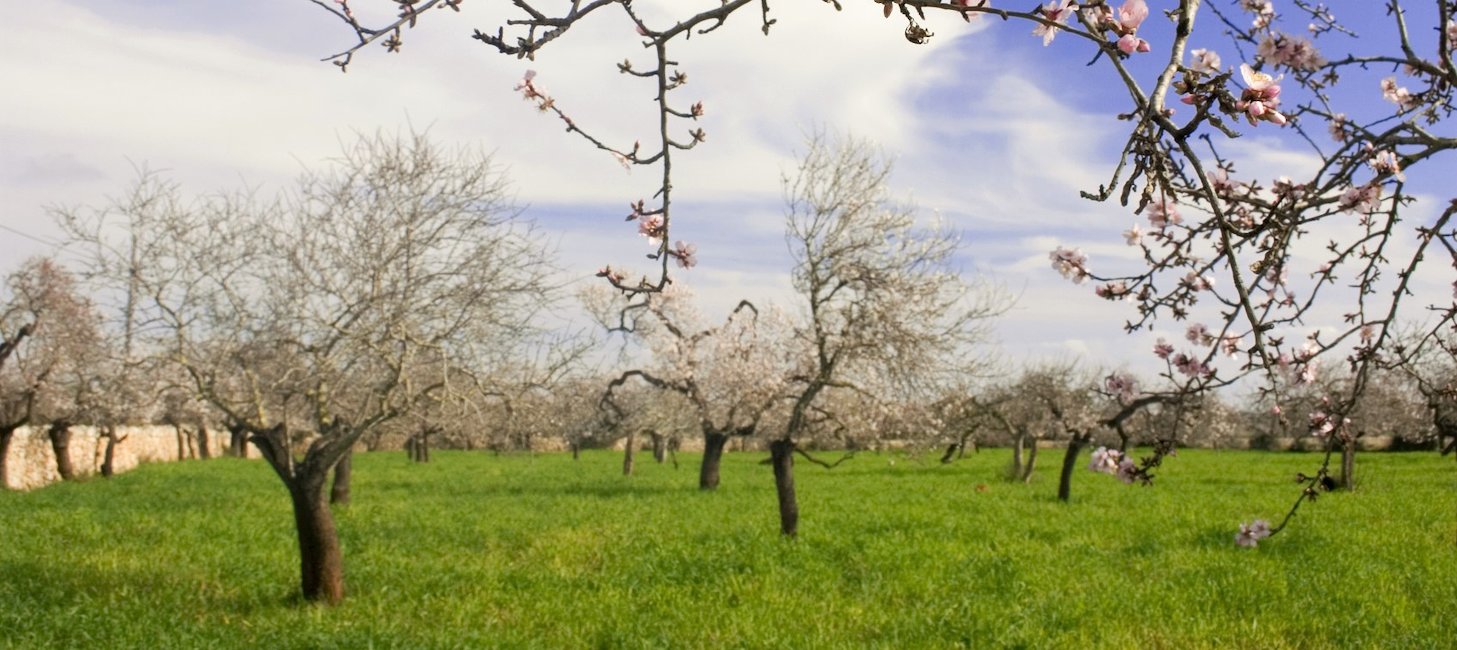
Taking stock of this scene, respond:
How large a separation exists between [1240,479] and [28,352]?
100ft

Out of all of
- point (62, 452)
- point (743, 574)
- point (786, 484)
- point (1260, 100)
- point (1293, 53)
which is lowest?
point (743, 574)

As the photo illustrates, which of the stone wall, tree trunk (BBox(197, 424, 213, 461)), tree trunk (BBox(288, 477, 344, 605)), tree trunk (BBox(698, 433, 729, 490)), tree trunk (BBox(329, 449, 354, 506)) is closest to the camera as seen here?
tree trunk (BBox(288, 477, 344, 605))

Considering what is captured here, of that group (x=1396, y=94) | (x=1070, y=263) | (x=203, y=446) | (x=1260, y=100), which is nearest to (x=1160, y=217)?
(x=1070, y=263)

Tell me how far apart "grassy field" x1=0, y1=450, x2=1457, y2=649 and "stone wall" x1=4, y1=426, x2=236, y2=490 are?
7.76m

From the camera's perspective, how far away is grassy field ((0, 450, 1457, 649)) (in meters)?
8.98

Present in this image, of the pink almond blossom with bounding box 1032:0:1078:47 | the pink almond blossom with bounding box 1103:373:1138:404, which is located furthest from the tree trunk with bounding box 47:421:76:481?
the pink almond blossom with bounding box 1032:0:1078:47

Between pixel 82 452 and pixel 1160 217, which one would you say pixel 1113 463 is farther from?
pixel 82 452

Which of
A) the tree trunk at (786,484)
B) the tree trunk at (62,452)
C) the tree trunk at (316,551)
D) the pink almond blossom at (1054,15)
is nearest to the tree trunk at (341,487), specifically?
the tree trunk at (786,484)

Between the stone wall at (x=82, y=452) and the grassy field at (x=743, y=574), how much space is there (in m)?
7.76

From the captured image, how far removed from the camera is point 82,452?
3334 centimetres

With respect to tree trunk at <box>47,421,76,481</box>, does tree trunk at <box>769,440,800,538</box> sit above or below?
below

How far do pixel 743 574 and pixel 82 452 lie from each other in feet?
97.5

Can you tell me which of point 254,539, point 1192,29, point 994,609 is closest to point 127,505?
point 254,539

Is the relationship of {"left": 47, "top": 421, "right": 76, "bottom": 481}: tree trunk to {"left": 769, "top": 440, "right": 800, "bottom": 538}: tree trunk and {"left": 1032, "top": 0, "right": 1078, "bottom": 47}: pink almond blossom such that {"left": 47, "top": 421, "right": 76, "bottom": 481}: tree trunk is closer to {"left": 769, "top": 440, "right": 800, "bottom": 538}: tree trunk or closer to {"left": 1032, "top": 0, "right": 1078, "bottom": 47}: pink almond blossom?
{"left": 769, "top": 440, "right": 800, "bottom": 538}: tree trunk
